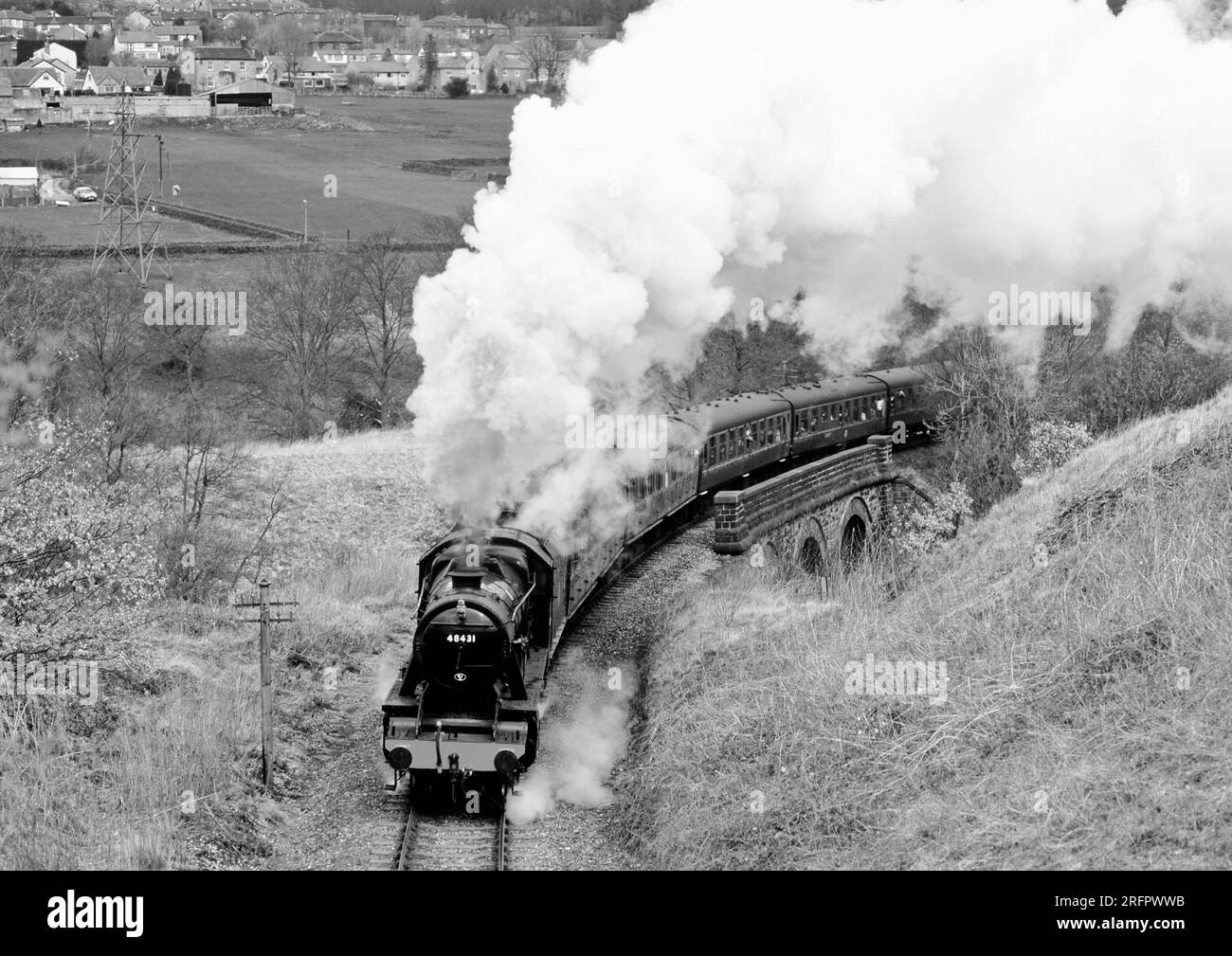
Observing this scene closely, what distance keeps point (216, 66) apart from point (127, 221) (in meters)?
59.6

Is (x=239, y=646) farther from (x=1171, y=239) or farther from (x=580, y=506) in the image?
(x=1171, y=239)

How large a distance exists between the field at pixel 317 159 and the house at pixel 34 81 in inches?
458

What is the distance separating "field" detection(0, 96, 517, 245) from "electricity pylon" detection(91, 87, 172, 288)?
1744 mm

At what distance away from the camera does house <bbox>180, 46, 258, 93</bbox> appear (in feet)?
360

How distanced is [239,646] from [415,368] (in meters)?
34.2

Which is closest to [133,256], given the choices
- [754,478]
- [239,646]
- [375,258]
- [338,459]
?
[375,258]

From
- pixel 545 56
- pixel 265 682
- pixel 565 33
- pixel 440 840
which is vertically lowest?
pixel 440 840

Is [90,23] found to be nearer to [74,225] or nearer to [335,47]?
[335,47]

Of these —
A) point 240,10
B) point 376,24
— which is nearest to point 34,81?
point 376,24

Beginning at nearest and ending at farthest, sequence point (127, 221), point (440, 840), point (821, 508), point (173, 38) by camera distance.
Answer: point (440, 840) < point (821, 508) < point (127, 221) < point (173, 38)

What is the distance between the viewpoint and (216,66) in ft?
366

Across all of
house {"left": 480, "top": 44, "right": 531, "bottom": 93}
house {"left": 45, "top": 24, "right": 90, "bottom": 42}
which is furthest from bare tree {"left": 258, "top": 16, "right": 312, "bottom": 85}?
house {"left": 480, "top": 44, "right": 531, "bottom": 93}

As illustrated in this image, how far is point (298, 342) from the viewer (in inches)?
2109

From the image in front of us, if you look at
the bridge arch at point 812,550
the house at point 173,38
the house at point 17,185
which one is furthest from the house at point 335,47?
the bridge arch at point 812,550
